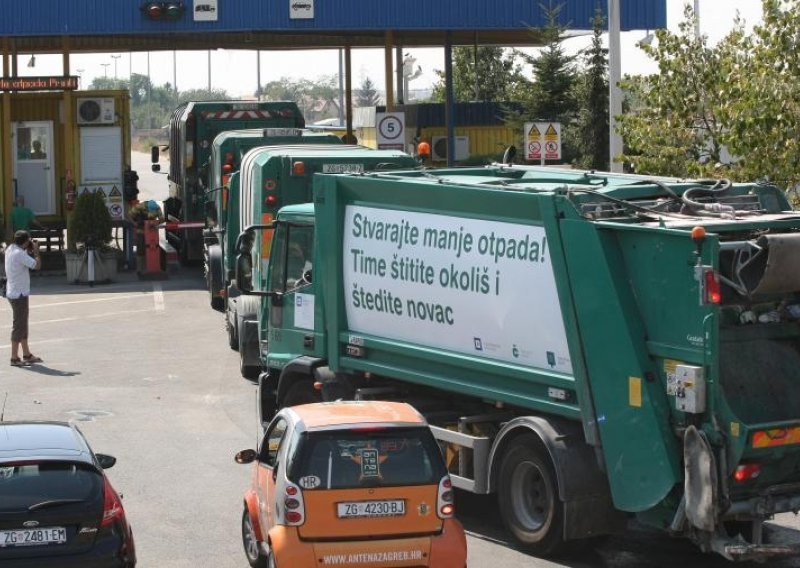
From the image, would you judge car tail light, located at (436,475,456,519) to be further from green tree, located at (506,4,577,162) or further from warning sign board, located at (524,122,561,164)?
green tree, located at (506,4,577,162)

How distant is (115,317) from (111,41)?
15163 mm

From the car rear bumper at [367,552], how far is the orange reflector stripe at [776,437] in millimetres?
2275

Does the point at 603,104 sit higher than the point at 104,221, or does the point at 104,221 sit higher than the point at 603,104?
the point at 603,104

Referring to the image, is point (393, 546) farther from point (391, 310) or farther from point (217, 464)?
point (217, 464)

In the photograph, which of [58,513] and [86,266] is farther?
[86,266]

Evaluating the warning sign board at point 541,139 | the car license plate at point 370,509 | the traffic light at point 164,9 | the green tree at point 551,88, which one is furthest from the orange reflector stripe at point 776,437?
the green tree at point 551,88

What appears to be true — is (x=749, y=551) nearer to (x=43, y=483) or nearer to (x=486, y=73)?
(x=43, y=483)

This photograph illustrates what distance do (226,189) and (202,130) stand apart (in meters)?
6.89

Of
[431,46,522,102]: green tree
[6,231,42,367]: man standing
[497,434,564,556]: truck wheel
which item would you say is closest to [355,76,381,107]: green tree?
[431,46,522,102]: green tree

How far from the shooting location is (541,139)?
2472 cm

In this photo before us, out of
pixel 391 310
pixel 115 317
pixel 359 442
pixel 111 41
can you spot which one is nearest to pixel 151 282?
pixel 115 317

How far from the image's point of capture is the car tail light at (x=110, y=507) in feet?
33.8

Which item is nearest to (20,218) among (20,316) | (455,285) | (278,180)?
(20,316)

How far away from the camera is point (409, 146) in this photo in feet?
137
